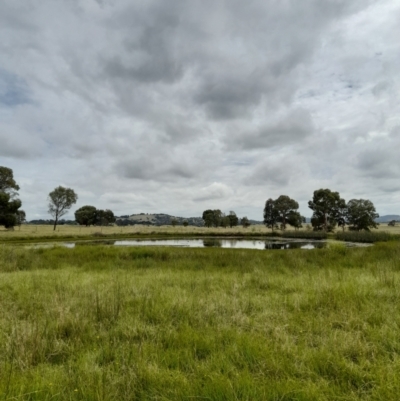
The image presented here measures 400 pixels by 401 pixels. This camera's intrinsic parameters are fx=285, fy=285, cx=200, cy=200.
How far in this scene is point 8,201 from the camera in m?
58.1

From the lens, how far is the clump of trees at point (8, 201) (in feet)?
186

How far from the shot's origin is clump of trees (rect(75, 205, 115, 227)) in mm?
124500

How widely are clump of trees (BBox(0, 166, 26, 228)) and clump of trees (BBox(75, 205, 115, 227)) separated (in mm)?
63213

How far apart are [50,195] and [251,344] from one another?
87836 millimetres

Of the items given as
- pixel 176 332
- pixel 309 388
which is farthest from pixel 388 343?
pixel 176 332

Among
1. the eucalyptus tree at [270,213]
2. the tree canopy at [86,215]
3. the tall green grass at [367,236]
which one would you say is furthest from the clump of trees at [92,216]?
the tall green grass at [367,236]

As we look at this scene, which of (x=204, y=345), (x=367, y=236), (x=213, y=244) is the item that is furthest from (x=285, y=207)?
(x=204, y=345)

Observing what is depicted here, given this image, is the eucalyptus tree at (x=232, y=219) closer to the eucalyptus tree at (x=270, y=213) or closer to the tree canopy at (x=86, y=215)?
the eucalyptus tree at (x=270, y=213)

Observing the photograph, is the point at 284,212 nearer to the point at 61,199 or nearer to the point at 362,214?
the point at 362,214

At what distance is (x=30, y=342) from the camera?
4398 millimetres

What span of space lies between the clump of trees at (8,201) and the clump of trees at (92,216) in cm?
6321

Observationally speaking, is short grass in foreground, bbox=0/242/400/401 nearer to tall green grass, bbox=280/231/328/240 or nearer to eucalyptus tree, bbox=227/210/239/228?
tall green grass, bbox=280/231/328/240

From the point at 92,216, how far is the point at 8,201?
72.0 meters

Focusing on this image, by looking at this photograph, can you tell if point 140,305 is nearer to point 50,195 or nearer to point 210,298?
point 210,298
